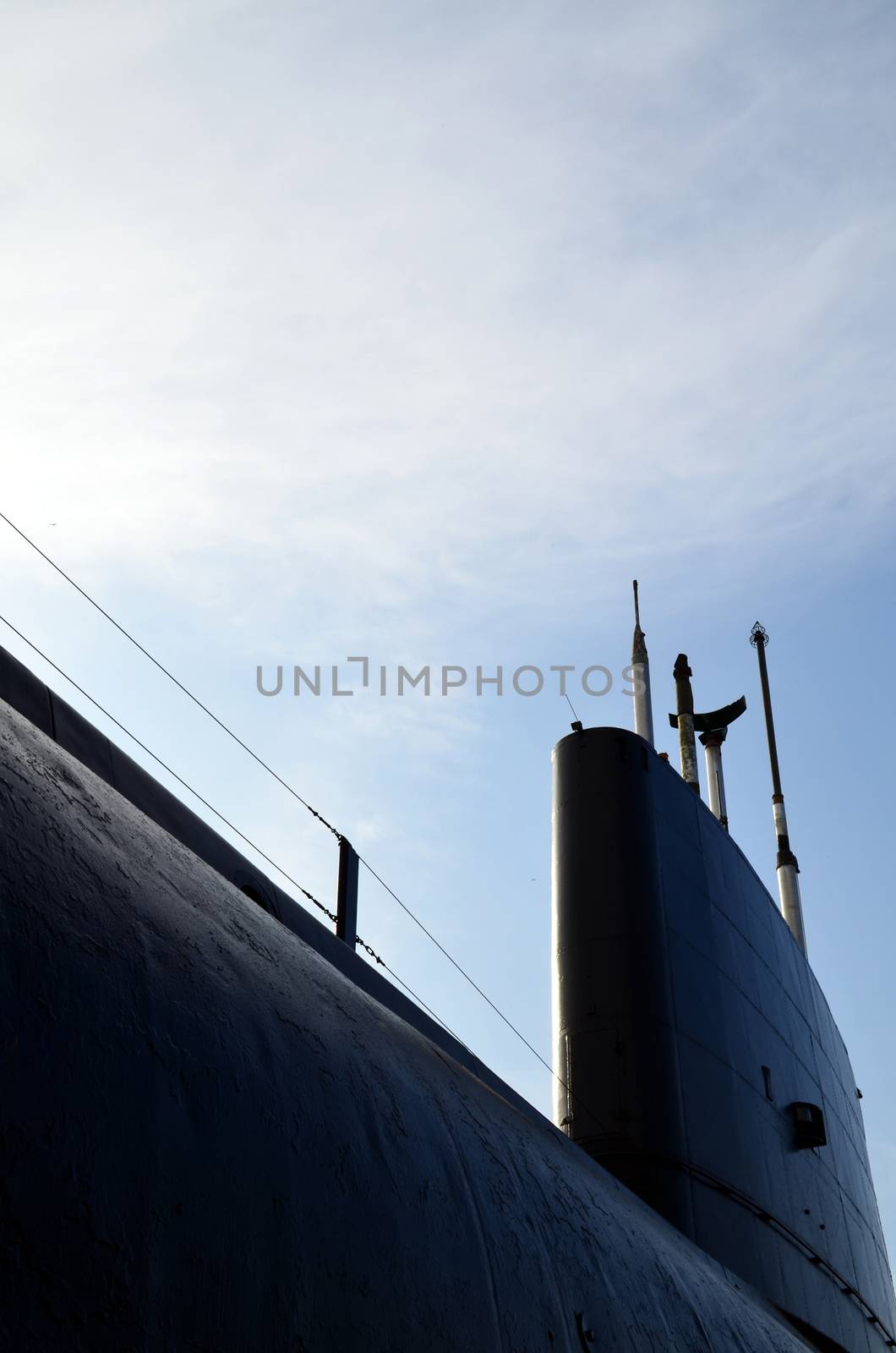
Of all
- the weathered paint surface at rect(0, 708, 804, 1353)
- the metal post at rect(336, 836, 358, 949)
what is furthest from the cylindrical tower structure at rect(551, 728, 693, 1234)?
the weathered paint surface at rect(0, 708, 804, 1353)

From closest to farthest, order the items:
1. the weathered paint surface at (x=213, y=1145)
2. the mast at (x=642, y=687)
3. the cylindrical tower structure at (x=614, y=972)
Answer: the weathered paint surface at (x=213, y=1145) < the cylindrical tower structure at (x=614, y=972) < the mast at (x=642, y=687)

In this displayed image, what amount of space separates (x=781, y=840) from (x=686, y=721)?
259cm

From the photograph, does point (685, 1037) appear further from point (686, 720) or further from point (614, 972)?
point (686, 720)

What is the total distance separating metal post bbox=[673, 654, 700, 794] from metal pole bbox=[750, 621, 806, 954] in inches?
74.0

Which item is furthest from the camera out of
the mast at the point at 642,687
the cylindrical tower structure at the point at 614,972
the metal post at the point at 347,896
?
the mast at the point at 642,687

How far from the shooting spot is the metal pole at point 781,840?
1195 centimetres

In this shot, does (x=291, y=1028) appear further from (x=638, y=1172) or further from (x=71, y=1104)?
(x=638, y=1172)

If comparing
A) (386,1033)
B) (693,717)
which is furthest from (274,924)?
(693,717)

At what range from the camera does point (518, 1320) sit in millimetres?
3352

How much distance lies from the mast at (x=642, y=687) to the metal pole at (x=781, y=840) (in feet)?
10.2

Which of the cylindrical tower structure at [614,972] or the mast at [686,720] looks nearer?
the cylindrical tower structure at [614,972]

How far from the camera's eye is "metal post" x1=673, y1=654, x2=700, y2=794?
10648 mm

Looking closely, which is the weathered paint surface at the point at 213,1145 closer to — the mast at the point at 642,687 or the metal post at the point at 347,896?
the metal post at the point at 347,896

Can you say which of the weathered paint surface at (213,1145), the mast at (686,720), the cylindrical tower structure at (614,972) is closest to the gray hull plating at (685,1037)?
the cylindrical tower structure at (614,972)
